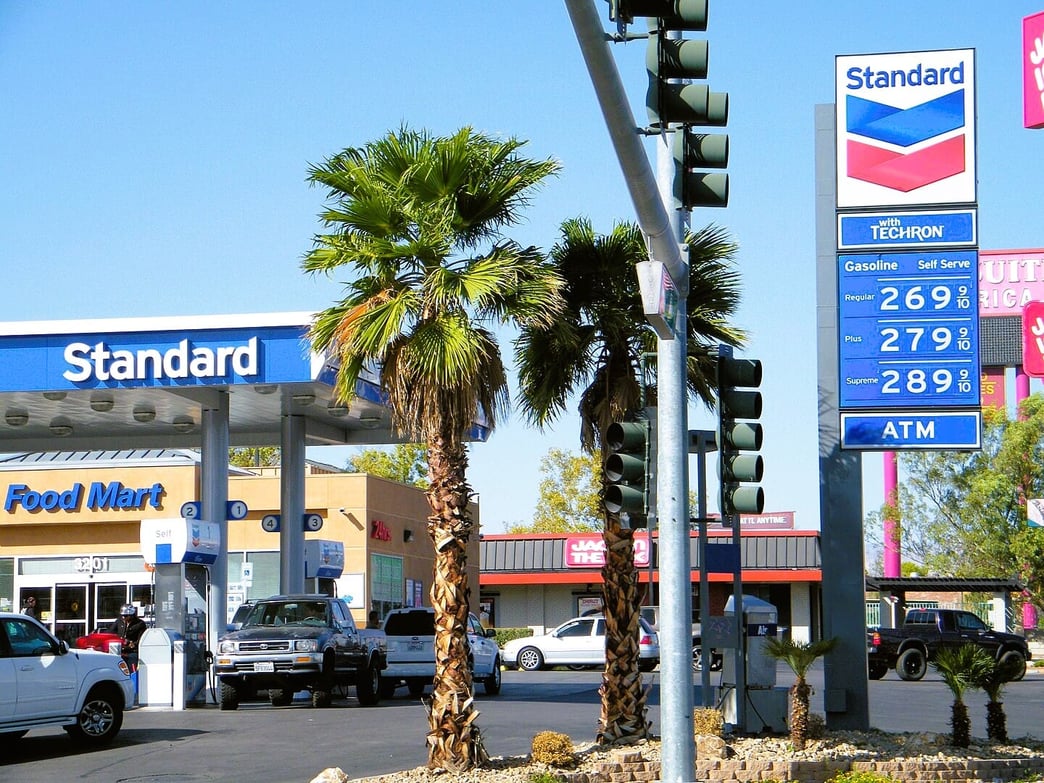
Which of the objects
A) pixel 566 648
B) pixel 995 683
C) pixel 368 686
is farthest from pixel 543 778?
pixel 566 648

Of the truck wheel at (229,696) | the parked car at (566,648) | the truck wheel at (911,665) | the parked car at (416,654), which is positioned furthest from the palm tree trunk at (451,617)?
the parked car at (566,648)

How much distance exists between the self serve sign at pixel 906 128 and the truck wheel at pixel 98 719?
1153 cm

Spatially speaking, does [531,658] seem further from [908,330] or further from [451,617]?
[451,617]

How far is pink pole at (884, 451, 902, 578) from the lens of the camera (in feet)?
173

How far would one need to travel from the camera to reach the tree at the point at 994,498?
157ft

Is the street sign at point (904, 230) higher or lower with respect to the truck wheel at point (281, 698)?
higher

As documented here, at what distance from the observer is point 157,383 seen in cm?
2634

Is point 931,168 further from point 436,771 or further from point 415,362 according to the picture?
point 436,771

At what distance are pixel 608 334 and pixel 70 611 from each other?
107ft

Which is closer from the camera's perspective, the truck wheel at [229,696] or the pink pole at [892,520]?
the truck wheel at [229,696]

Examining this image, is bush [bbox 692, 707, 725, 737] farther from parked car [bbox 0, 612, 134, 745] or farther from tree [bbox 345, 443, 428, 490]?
tree [bbox 345, 443, 428, 490]

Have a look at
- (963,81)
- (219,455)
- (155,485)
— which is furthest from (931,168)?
(155,485)

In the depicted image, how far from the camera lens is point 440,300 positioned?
15.8 meters

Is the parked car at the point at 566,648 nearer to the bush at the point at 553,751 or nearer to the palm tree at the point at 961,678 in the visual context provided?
the palm tree at the point at 961,678
